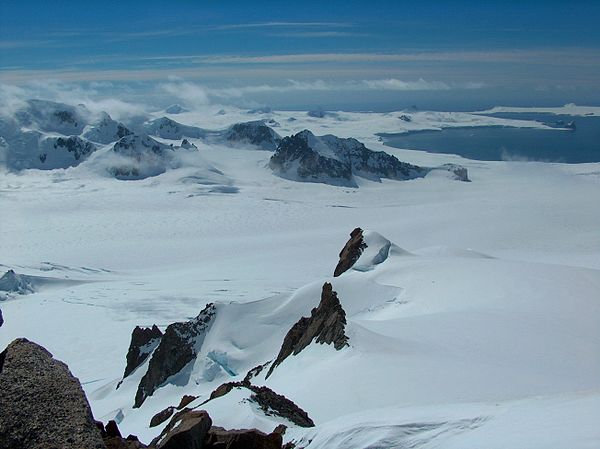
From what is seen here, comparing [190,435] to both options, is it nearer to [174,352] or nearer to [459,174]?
[174,352]

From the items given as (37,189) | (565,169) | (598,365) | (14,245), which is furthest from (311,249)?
(565,169)

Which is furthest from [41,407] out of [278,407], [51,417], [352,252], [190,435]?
[352,252]

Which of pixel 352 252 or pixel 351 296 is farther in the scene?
pixel 352 252

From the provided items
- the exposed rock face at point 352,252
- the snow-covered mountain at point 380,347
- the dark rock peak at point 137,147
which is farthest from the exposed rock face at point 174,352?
the dark rock peak at point 137,147

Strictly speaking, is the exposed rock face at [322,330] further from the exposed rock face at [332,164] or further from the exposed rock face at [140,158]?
the exposed rock face at [140,158]

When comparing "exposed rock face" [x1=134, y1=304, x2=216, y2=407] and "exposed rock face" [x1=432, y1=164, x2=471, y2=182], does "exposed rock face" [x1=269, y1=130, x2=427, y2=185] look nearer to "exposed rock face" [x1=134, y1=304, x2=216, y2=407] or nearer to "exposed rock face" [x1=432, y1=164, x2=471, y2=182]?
"exposed rock face" [x1=432, y1=164, x2=471, y2=182]

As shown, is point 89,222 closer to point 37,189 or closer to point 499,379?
point 37,189
